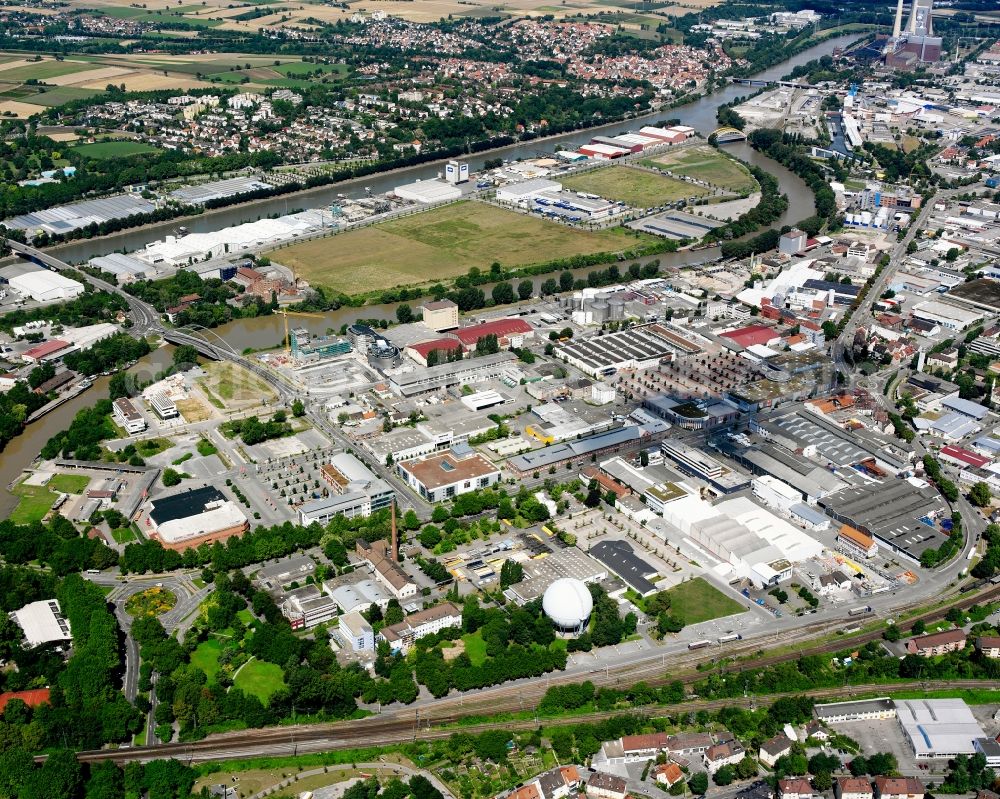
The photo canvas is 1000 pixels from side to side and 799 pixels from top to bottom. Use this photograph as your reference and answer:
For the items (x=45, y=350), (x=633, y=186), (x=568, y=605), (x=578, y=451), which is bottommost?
(x=578, y=451)

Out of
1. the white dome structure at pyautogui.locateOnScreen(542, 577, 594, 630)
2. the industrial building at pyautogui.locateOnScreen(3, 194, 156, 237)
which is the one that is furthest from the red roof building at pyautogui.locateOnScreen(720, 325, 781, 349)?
the industrial building at pyautogui.locateOnScreen(3, 194, 156, 237)

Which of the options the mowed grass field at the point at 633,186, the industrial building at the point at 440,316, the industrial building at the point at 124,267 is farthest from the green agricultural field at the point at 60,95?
the industrial building at the point at 440,316

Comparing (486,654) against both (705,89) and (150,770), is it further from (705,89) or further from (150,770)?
(705,89)

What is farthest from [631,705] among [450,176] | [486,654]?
[450,176]

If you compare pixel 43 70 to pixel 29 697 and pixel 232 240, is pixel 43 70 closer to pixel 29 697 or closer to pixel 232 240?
pixel 232 240

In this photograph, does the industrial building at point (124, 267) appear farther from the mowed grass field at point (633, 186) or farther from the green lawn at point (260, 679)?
the green lawn at point (260, 679)

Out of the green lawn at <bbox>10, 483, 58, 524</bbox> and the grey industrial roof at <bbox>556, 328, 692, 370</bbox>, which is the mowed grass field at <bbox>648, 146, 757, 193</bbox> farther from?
the green lawn at <bbox>10, 483, 58, 524</bbox>

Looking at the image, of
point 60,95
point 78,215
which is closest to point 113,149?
point 78,215
